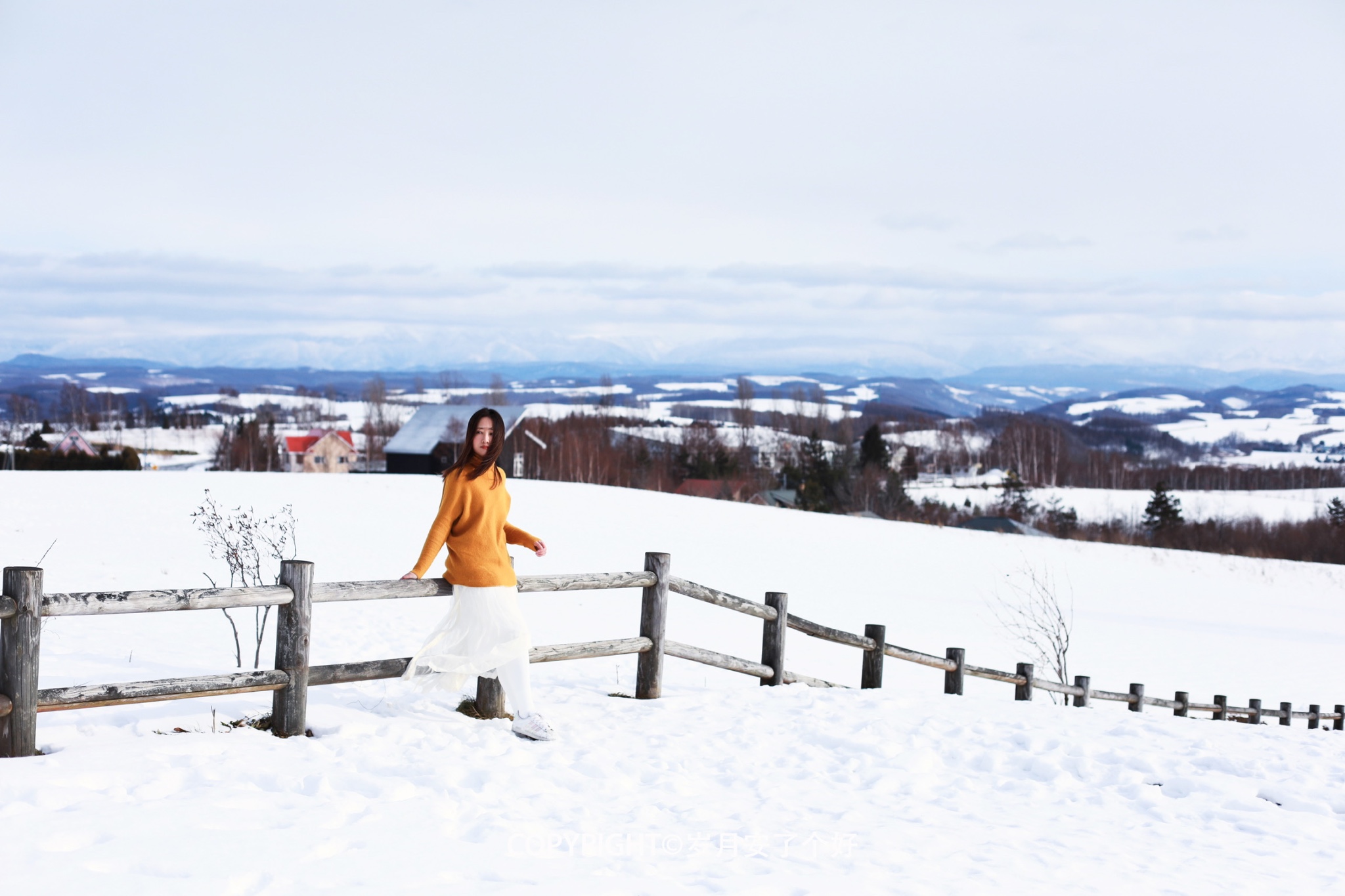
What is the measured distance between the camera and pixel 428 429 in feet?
179

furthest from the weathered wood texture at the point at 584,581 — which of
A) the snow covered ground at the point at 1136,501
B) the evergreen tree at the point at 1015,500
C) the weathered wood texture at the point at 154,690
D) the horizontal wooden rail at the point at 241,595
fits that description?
the snow covered ground at the point at 1136,501

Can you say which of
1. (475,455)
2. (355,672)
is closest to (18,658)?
(355,672)

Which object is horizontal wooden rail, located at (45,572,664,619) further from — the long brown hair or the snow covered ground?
the snow covered ground

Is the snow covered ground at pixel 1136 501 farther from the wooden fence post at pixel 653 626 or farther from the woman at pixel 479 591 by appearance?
the woman at pixel 479 591

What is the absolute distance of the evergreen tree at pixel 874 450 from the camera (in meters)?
95.8

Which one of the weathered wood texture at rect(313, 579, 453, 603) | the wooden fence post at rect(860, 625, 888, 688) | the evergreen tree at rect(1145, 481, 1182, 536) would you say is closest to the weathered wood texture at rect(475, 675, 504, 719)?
the weathered wood texture at rect(313, 579, 453, 603)

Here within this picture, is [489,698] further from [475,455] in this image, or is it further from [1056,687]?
[1056,687]

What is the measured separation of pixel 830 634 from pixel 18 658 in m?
6.65

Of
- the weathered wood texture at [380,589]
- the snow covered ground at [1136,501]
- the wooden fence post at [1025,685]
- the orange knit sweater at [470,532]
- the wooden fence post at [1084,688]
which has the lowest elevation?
the snow covered ground at [1136,501]

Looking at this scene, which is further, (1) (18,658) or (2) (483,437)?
(2) (483,437)

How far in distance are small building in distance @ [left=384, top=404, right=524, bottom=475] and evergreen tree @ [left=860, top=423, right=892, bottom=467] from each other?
48.3 meters

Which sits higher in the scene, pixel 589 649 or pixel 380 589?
pixel 380 589

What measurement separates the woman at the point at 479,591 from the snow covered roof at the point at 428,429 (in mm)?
46358

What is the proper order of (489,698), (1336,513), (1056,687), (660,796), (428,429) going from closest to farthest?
(660,796) < (489,698) < (1056,687) < (428,429) < (1336,513)
